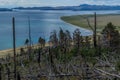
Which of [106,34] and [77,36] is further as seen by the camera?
[77,36]

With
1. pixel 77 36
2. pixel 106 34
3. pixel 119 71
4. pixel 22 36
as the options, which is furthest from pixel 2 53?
pixel 119 71

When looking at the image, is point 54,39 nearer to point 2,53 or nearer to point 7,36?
point 2,53

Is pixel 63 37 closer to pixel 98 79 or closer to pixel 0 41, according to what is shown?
pixel 0 41

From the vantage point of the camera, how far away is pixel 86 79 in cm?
763

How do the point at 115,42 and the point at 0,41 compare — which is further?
the point at 0,41

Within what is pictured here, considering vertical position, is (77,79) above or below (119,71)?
below

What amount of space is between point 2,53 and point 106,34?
99.2 ft

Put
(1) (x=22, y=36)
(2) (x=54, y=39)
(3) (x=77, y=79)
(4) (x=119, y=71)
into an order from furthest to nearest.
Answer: (1) (x=22, y=36) → (2) (x=54, y=39) → (3) (x=77, y=79) → (4) (x=119, y=71)

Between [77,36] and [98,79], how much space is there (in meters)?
42.3

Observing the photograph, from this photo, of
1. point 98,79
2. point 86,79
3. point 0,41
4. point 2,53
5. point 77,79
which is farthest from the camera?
point 0,41

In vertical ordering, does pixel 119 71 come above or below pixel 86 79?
above

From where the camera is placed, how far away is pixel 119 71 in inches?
184

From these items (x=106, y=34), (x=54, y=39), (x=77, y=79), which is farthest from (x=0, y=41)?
(x=77, y=79)

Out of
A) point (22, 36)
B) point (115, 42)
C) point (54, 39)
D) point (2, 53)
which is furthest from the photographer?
point (22, 36)
